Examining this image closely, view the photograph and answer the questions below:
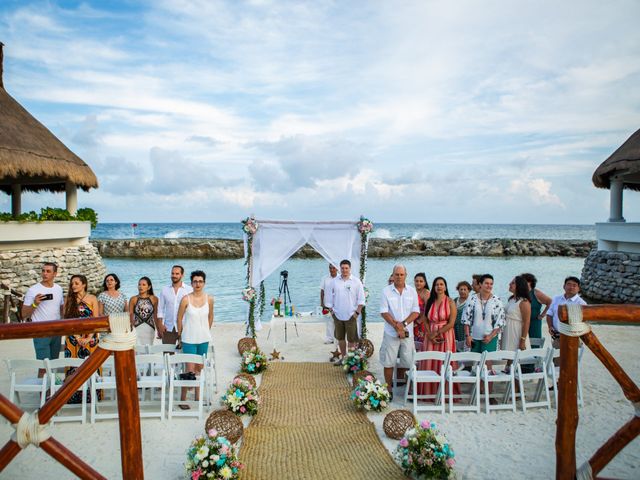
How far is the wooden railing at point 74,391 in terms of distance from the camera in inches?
100

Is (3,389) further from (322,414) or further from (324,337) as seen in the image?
(324,337)

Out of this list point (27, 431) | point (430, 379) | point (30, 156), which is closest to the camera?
point (27, 431)

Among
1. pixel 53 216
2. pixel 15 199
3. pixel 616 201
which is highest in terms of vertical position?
pixel 15 199

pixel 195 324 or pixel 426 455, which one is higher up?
pixel 195 324

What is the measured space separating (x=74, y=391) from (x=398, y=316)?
512 centimetres

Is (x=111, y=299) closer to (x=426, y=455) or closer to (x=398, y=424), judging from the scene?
(x=398, y=424)

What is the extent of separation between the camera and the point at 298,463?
16.4ft

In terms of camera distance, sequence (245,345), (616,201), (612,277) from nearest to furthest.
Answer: (245,345)
(612,277)
(616,201)

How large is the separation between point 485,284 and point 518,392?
1.74 m

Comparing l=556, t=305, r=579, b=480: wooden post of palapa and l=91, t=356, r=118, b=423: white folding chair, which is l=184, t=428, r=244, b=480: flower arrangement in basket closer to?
l=91, t=356, r=118, b=423: white folding chair

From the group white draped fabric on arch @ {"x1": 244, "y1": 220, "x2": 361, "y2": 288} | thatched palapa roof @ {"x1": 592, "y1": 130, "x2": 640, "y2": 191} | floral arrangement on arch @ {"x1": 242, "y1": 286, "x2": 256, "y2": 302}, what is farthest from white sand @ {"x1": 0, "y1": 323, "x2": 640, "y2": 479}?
thatched palapa roof @ {"x1": 592, "y1": 130, "x2": 640, "y2": 191}

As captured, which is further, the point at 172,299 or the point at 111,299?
the point at 172,299

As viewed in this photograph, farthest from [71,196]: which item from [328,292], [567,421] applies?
[567,421]

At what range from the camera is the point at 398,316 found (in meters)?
7.07
